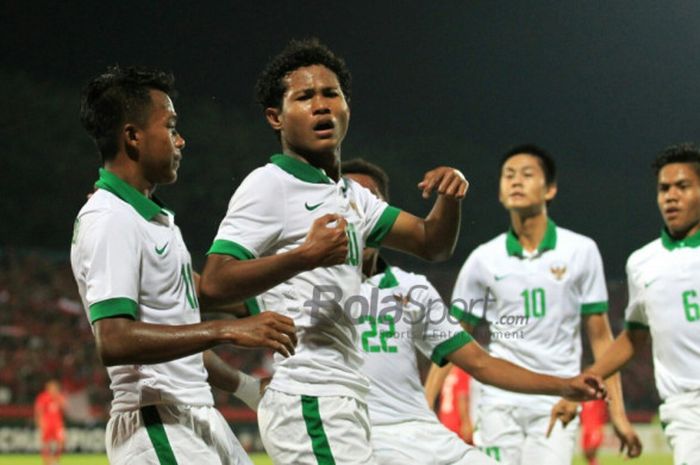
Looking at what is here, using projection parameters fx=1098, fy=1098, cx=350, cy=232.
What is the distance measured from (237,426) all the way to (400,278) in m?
15.8

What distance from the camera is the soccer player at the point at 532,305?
21.7 ft

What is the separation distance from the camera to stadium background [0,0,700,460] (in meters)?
25.9

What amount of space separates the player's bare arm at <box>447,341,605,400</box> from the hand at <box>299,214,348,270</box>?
138 cm

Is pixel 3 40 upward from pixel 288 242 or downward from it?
upward

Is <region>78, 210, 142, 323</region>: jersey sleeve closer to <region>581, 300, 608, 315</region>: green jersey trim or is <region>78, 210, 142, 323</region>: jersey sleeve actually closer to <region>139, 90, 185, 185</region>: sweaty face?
<region>139, 90, 185, 185</region>: sweaty face

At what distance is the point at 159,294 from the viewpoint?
341cm

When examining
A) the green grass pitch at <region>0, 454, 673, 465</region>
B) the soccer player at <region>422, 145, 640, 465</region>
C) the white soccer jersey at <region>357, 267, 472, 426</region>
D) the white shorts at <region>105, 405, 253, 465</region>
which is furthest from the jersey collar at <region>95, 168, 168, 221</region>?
the green grass pitch at <region>0, 454, 673, 465</region>

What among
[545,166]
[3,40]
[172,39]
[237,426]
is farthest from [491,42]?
[545,166]

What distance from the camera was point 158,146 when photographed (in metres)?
3.61

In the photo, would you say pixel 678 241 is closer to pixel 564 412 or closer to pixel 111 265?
pixel 564 412

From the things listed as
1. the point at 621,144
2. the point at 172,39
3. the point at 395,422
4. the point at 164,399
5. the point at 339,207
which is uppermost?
the point at 172,39

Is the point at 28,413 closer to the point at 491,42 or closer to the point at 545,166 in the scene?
the point at 545,166

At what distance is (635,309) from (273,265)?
3683 mm

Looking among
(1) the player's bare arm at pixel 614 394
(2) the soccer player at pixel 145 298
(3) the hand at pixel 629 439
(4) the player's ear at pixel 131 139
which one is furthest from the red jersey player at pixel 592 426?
(4) the player's ear at pixel 131 139
